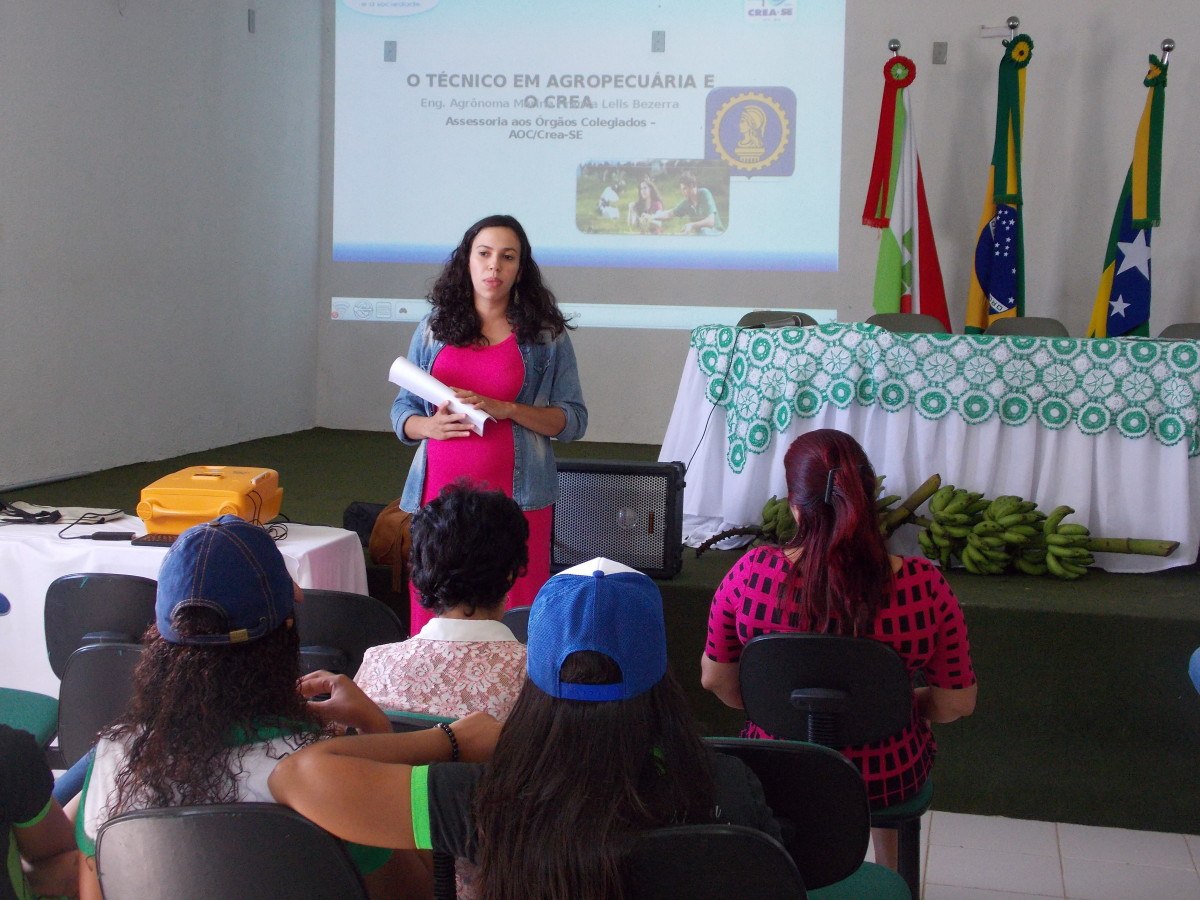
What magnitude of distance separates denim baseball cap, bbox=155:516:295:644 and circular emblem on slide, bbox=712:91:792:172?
17.6 ft

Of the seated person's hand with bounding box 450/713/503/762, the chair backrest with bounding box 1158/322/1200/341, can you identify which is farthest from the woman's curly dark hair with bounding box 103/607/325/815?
the chair backrest with bounding box 1158/322/1200/341

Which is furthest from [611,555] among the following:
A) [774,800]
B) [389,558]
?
[774,800]

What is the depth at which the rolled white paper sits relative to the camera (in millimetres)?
2340

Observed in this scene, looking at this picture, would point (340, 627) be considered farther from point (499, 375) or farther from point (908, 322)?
point (908, 322)

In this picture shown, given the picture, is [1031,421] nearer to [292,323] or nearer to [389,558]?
[389,558]

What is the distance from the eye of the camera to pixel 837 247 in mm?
6230

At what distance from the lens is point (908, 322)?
4.70 m

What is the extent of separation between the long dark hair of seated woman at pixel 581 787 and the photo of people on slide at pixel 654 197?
17.9 ft

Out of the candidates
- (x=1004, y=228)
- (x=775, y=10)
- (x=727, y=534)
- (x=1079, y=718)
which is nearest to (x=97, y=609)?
(x=727, y=534)

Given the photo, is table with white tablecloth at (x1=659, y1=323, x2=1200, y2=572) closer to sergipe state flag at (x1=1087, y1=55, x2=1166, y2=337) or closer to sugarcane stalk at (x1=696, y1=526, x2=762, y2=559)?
sugarcane stalk at (x1=696, y1=526, x2=762, y2=559)

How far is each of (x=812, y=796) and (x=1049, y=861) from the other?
1.47 metres

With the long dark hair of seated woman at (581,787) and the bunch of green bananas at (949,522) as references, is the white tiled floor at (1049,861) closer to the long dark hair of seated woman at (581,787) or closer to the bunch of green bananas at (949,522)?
the bunch of green bananas at (949,522)

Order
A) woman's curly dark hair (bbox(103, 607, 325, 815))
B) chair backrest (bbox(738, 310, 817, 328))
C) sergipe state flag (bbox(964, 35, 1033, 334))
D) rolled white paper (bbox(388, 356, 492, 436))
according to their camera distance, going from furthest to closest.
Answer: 1. sergipe state flag (bbox(964, 35, 1033, 334))
2. chair backrest (bbox(738, 310, 817, 328))
3. rolled white paper (bbox(388, 356, 492, 436))
4. woman's curly dark hair (bbox(103, 607, 325, 815))

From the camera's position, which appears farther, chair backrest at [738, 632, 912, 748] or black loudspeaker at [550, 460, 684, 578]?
black loudspeaker at [550, 460, 684, 578]
